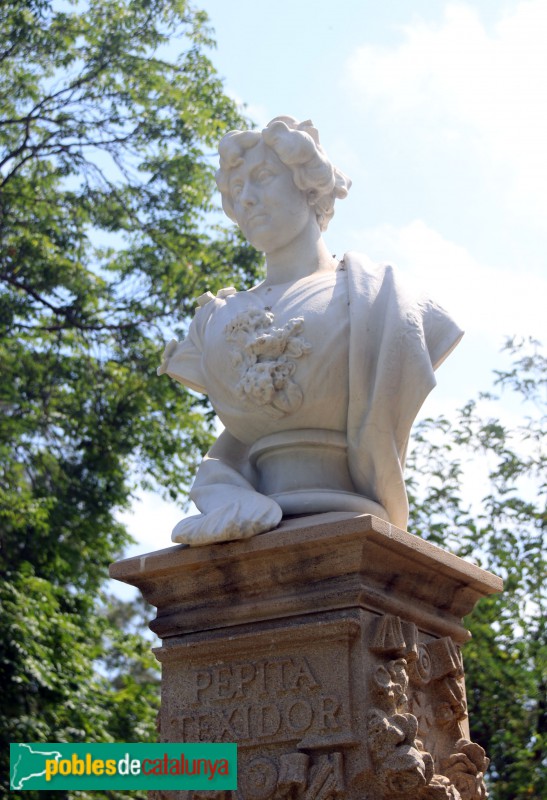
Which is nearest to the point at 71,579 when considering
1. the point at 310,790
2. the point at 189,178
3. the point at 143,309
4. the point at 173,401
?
the point at 173,401

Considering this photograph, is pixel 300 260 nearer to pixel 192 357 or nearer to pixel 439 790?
pixel 192 357

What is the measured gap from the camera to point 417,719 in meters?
4.37

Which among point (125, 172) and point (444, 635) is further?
point (125, 172)

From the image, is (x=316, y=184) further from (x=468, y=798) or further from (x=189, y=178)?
(x=189, y=178)

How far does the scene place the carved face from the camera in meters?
5.25

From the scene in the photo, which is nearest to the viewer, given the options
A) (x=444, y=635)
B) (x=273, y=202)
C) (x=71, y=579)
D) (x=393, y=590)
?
(x=393, y=590)

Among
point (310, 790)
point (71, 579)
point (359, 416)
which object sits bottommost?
point (310, 790)

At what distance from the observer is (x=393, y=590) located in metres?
4.46

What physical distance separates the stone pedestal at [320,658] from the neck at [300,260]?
1296mm

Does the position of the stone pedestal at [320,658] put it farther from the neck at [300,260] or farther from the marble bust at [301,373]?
the neck at [300,260]

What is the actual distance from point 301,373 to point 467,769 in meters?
1.62

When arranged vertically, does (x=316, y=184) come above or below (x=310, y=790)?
above

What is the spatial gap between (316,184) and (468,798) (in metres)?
2.60

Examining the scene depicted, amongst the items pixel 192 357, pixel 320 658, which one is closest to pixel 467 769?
pixel 320 658
